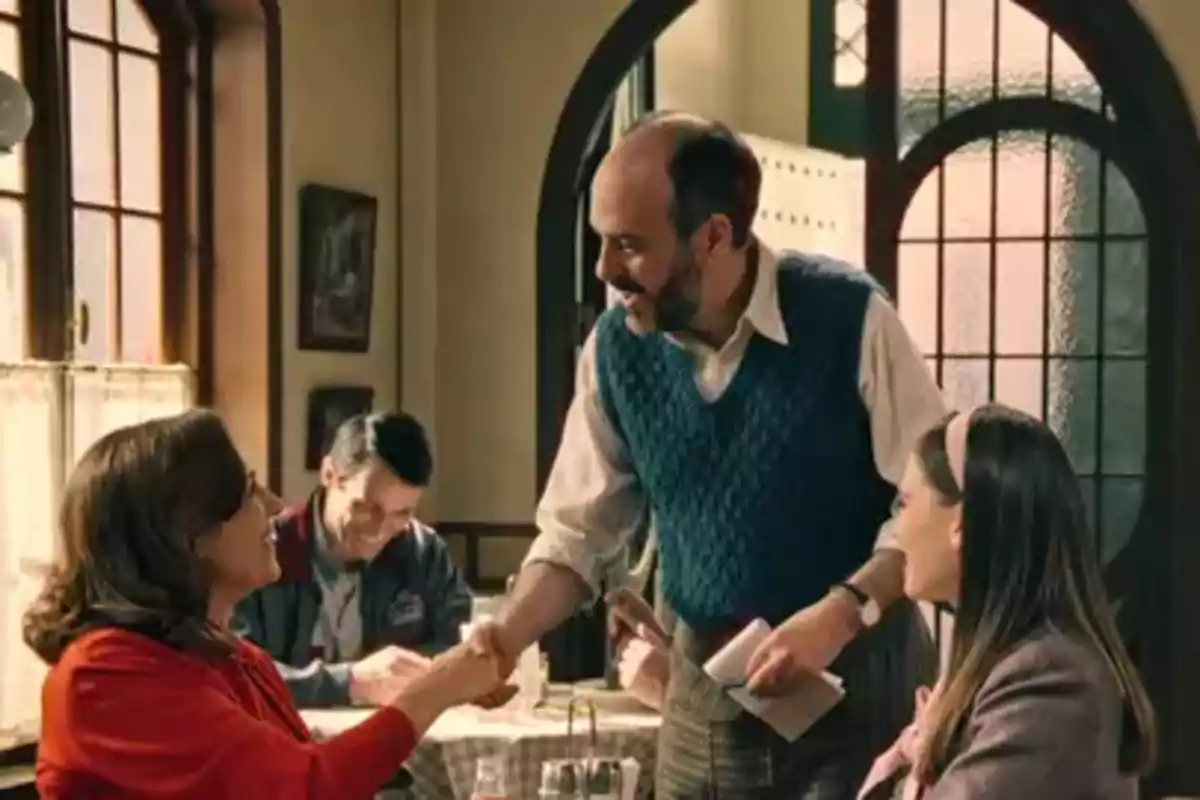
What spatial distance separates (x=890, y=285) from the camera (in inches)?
178

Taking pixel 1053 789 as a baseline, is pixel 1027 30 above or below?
above

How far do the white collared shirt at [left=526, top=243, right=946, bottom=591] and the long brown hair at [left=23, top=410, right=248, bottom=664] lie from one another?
465 millimetres

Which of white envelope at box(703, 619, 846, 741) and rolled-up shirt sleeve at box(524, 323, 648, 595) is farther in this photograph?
rolled-up shirt sleeve at box(524, 323, 648, 595)

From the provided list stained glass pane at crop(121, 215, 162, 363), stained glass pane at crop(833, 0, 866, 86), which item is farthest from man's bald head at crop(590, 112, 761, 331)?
stained glass pane at crop(833, 0, 866, 86)

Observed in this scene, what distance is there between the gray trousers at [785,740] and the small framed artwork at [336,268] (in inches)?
94.5

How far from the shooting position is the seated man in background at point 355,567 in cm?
338

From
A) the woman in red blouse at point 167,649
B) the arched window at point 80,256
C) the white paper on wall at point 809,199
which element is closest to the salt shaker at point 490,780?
the woman in red blouse at point 167,649

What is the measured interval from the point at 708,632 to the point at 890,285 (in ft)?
7.90

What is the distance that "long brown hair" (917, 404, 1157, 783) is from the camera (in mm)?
1697

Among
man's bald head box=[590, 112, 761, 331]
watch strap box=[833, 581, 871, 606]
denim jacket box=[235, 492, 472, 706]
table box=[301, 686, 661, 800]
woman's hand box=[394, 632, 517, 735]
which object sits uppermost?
man's bald head box=[590, 112, 761, 331]

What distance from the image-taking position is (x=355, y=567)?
11.4 ft

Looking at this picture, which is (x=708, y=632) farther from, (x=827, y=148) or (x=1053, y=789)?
(x=827, y=148)

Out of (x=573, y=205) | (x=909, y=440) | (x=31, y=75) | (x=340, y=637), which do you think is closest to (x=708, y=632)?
(x=909, y=440)

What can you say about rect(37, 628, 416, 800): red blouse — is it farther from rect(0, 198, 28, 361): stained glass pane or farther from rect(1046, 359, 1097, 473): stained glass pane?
rect(1046, 359, 1097, 473): stained glass pane
